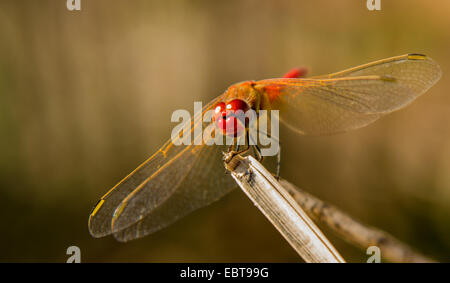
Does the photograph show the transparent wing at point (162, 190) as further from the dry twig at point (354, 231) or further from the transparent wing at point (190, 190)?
the dry twig at point (354, 231)

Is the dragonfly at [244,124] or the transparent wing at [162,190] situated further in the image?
the transparent wing at [162,190]

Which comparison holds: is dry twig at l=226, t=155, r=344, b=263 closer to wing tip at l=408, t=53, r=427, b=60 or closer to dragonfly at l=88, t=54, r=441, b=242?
dragonfly at l=88, t=54, r=441, b=242

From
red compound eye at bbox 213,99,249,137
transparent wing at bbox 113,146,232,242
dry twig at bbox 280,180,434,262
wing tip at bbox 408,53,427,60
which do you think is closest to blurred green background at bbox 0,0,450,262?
transparent wing at bbox 113,146,232,242

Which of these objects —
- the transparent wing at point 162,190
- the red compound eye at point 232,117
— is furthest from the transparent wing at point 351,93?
the transparent wing at point 162,190

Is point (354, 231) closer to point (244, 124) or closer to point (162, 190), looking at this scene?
point (244, 124)

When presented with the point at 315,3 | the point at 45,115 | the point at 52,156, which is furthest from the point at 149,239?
the point at 315,3
